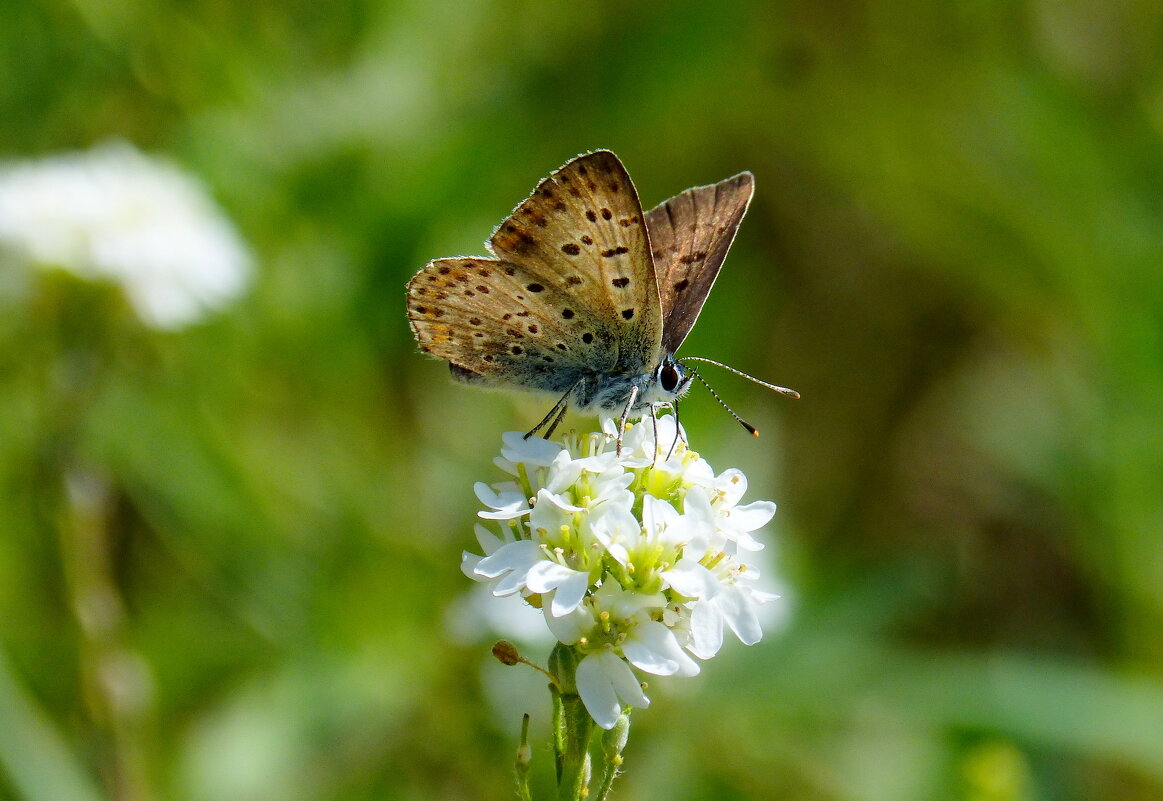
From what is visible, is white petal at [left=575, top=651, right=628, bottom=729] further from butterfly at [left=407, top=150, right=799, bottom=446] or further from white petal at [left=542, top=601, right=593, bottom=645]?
butterfly at [left=407, top=150, right=799, bottom=446]

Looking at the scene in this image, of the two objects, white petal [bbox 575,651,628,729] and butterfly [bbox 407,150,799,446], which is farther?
butterfly [bbox 407,150,799,446]

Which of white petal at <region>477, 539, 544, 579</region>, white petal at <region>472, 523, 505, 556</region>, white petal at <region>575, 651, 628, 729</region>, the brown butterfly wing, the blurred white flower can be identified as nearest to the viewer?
white petal at <region>575, 651, 628, 729</region>

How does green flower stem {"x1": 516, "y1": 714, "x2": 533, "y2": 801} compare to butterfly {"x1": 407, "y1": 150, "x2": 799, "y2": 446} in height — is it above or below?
below

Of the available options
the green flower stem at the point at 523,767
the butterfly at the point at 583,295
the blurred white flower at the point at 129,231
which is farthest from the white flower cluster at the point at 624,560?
the blurred white flower at the point at 129,231

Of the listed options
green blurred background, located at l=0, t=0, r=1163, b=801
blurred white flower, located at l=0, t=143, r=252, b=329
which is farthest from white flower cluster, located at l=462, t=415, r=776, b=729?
blurred white flower, located at l=0, t=143, r=252, b=329

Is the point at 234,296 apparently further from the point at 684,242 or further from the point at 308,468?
the point at 684,242

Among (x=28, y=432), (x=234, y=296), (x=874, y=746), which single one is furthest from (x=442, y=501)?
(x=874, y=746)

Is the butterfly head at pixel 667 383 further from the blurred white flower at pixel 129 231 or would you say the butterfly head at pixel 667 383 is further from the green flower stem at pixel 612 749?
the blurred white flower at pixel 129 231

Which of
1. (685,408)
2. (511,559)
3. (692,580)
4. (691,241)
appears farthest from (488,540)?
(685,408)

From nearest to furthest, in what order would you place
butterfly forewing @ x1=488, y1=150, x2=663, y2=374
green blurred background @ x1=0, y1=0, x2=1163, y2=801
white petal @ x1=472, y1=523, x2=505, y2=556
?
white petal @ x1=472, y1=523, x2=505, y2=556, butterfly forewing @ x1=488, y1=150, x2=663, y2=374, green blurred background @ x1=0, y1=0, x2=1163, y2=801
